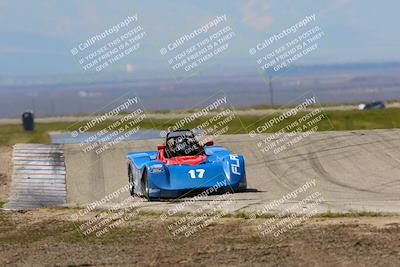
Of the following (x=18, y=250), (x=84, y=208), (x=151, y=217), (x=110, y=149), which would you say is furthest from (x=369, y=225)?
(x=110, y=149)

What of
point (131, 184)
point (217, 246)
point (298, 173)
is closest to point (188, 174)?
point (131, 184)

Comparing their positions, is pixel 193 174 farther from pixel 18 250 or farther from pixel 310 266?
pixel 310 266

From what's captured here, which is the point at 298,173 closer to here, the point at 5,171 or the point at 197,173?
the point at 197,173

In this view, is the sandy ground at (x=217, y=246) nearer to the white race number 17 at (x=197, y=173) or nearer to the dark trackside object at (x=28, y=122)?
the white race number 17 at (x=197, y=173)

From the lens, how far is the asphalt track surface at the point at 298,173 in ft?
60.1

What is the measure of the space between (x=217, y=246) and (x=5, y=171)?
16.1 meters

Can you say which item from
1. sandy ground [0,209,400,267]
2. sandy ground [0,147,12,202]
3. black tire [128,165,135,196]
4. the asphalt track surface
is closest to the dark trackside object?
sandy ground [0,147,12,202]

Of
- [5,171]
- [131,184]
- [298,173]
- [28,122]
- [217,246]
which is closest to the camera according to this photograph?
[217,246]

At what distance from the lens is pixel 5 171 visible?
28156 mm

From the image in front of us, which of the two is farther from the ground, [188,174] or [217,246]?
[188,174]

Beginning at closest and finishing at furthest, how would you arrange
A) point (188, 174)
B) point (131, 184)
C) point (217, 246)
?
point (217, 246) < point (188, 174) < point (131, 184)

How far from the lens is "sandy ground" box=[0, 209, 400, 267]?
40.1 ft

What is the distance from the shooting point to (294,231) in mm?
14273

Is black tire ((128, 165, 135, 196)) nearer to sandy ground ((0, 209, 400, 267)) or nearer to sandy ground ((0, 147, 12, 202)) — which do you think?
sandy ground ((0, 147, 12, 202))
